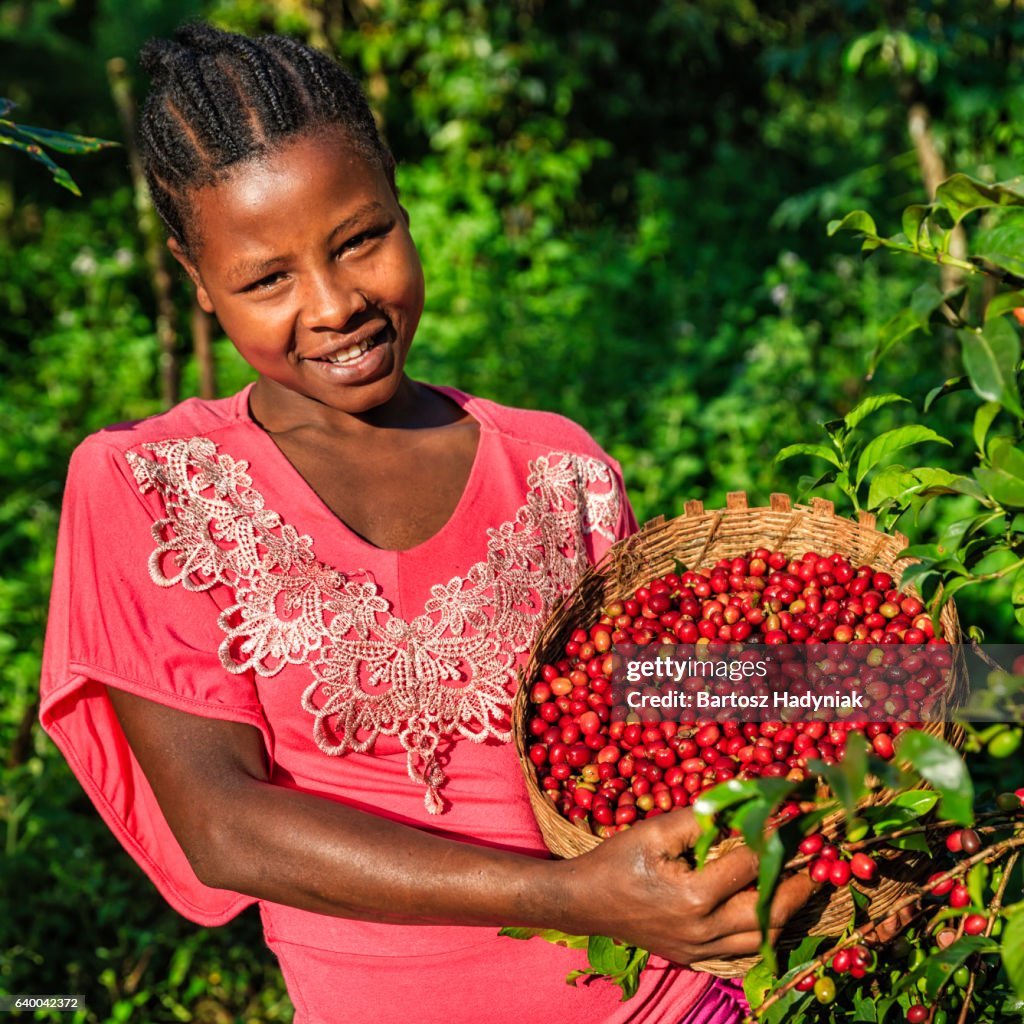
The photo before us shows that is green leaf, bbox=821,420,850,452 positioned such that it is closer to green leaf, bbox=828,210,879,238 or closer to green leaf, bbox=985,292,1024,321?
green leaf, bbox=828,210,879,238

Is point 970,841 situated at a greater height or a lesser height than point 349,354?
lesser

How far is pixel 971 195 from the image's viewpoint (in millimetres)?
1133

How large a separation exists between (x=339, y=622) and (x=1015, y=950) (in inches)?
38.6

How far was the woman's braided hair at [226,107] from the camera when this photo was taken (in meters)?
1.68

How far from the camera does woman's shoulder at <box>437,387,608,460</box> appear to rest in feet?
6.92

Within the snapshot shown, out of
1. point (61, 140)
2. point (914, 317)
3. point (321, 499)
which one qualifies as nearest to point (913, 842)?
point (914, 317)

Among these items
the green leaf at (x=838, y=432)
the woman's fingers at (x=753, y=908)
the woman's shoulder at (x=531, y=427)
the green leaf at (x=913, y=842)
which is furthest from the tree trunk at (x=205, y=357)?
the green leaf at (x=913, y=842)

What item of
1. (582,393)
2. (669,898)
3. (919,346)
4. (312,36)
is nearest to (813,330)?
(919,346)

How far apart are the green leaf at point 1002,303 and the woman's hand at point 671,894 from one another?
62cm

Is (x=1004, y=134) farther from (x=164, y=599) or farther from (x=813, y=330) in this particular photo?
(x=164, y=599)

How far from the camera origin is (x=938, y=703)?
1532 mm

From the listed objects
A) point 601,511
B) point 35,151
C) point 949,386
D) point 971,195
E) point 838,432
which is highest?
point 35,151

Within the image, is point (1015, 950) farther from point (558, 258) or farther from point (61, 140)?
point (558, 258)

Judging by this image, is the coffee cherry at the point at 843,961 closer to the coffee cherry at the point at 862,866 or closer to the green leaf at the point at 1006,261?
the coffee cherry at the point at 862,866
